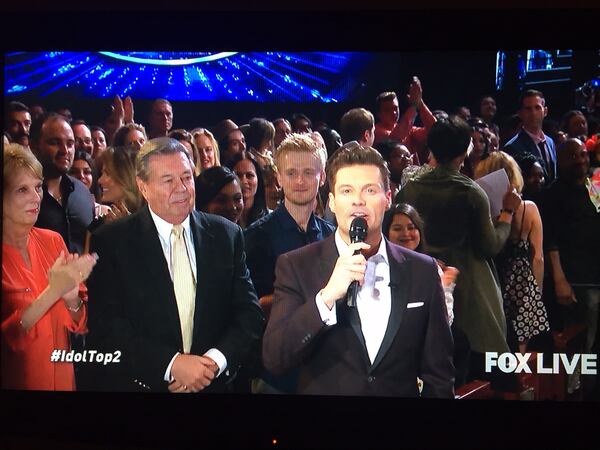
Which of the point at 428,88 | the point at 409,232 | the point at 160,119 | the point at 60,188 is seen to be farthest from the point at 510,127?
the point at 60,188

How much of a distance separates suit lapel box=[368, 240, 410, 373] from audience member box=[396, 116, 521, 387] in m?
0.15

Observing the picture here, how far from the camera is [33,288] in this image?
4031mm

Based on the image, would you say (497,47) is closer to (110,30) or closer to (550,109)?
(550,109)

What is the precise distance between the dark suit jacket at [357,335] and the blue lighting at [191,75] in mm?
708

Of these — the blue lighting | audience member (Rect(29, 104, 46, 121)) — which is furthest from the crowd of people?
the blue lighting

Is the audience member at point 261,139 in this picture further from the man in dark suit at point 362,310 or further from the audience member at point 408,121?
the audience member at point 408,121

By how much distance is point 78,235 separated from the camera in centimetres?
402

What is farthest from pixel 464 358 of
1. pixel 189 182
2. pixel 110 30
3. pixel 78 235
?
pixel 110 30

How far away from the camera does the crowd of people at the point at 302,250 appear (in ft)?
12.7

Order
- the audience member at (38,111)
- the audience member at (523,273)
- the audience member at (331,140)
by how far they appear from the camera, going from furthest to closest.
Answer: the audience member at (38,111) < the audience member at (331,140) < the audience member at (523,273)

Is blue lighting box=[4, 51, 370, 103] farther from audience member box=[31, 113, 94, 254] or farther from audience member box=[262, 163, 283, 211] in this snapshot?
audience member box=[262, 163, 283, 211]

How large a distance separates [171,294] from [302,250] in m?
0.61

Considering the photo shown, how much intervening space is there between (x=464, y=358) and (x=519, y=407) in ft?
1.22

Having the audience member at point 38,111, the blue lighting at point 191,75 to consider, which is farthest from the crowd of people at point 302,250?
the blue lighting at point 191,75
